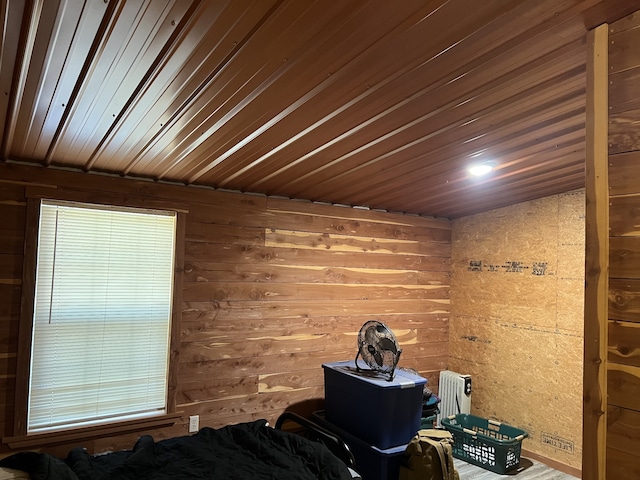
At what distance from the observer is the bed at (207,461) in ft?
6.94

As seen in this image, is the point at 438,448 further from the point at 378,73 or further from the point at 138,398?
the point at 378,73

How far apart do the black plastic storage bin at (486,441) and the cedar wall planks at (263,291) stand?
1.90 ft

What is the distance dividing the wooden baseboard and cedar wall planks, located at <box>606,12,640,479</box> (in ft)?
9.35

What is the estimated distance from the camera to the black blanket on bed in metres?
2.13

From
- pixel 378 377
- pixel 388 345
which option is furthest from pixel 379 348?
pixel 378 377

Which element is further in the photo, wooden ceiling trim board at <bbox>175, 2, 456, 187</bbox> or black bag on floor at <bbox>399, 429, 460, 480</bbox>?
black bag on floor at <bbox>399, 429, 460, 480</bbox>

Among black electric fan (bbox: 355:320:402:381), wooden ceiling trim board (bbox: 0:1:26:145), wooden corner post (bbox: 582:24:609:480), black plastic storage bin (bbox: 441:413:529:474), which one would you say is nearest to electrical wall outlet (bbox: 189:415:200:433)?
black electric fan (bbox: 355:320:402:381)

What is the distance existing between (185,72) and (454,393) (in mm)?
3940

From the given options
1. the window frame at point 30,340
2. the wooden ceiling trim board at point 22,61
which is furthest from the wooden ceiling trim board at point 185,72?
the window frame at point 30,340

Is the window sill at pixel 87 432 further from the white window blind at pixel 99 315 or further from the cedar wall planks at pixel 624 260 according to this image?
the cedar wall planks at pixel 624 260

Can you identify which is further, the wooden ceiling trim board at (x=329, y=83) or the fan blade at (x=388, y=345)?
the fan blade at (x=388, y=345)

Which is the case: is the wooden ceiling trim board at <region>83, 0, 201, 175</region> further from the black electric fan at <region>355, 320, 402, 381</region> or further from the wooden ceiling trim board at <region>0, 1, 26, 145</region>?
the black electric fan at <region>355, 320, 402, 381</region>

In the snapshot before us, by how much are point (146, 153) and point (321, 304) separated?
1985 mm

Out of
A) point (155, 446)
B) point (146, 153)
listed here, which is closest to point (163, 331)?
point (155, 446)
